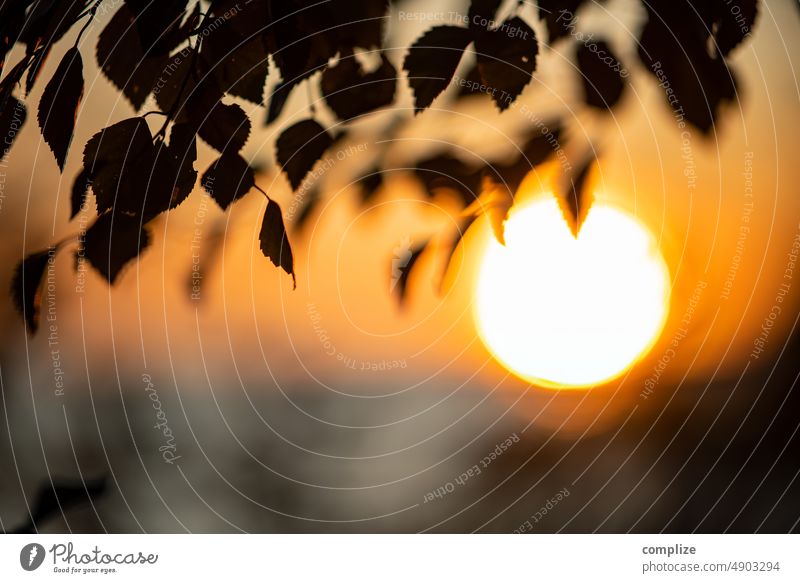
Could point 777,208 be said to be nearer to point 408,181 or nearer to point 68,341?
point 408,181

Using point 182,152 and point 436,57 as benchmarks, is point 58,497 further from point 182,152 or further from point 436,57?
point 436,57

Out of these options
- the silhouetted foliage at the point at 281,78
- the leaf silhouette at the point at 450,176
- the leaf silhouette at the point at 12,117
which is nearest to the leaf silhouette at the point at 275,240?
the silhouetted foliage at the point at 281,78

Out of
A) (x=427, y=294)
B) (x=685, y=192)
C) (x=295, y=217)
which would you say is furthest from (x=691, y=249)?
(x=295, y=217)

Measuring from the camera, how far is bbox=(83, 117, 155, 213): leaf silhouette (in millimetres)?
423

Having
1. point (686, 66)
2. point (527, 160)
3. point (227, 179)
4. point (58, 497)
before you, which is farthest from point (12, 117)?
point (686, 66)

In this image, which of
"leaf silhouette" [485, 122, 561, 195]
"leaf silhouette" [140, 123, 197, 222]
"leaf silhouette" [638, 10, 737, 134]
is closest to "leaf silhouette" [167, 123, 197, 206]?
"leaf silhouette" [140, 123, 197, 222]

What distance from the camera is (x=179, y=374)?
1.70ft

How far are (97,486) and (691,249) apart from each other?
0.51 metres

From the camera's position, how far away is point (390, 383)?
20.4 inches

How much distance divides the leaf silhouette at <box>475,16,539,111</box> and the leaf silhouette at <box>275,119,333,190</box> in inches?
5.0

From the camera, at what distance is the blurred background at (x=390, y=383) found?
0.51 m

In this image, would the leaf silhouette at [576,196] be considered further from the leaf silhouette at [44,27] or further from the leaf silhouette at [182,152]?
the leaf silhouette at [44,27]

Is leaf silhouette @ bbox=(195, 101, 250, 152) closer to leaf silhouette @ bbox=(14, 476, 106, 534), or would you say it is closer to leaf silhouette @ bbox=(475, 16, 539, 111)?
leaf silhouette @ bbox=(475, 16, 539, 111)

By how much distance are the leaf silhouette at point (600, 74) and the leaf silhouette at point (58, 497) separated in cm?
47
